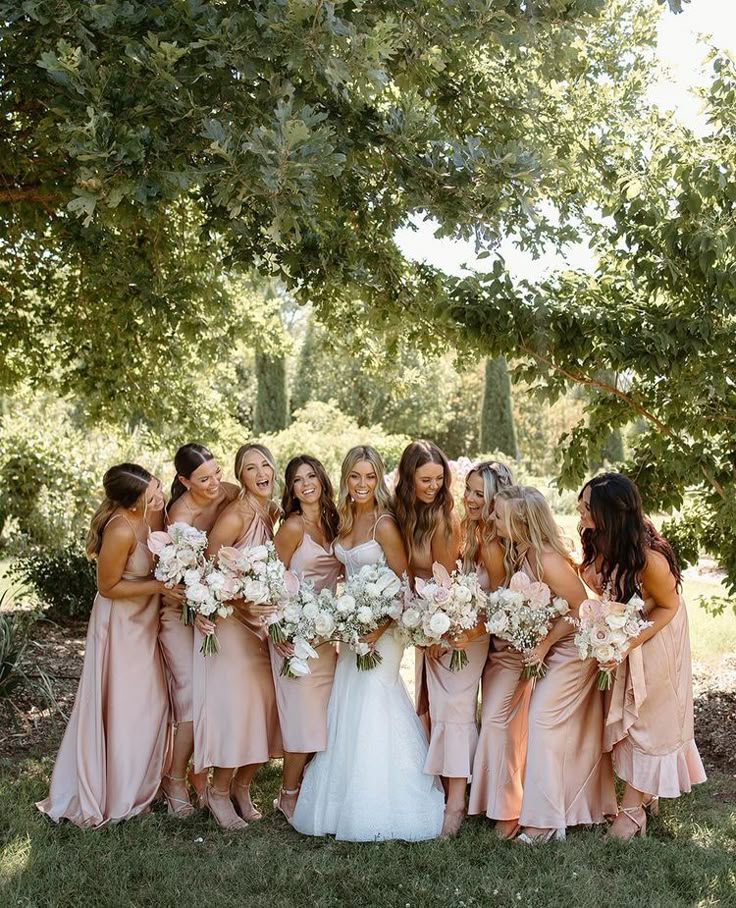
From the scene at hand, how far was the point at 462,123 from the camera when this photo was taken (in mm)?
6828

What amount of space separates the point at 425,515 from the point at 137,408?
5.78 m

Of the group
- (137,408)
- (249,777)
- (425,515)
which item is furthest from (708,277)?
(137,408)

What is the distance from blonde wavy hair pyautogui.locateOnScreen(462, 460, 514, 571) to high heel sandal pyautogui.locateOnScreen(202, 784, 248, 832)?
1984 mm

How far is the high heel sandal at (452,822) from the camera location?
5.27m

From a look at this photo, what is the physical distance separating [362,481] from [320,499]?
1.17ft

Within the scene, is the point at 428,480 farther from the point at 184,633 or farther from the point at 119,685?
the point at 119,685

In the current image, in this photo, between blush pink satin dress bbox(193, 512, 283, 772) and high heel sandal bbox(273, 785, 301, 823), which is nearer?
blush pink satin dress bbox(193, 512, 283, 772)

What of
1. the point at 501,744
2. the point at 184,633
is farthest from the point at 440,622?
the point at 184,633

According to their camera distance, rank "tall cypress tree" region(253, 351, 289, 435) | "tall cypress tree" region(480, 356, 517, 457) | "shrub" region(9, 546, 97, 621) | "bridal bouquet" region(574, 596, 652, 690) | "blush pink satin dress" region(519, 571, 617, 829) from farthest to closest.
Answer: "tall cypress tree" region(253, 351, 289, 435) → "tall cypress tree" region(480, 356, 517, 457) → "shrub" region(9, 546, 97, 621) → "blush pink satin dress" region(519, 571, 617, 829) → "bridal bouquet" region(574, 596, 652, 690)

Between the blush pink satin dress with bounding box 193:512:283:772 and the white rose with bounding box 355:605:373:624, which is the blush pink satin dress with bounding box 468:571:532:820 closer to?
the white rose with bounding box 355:605:373:624

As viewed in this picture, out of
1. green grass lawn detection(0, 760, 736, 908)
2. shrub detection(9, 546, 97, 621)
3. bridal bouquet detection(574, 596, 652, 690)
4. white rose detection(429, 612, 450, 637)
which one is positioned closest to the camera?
green grass lawn detection(0, 760, 736, 908)

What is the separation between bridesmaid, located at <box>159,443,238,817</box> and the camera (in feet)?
18.4

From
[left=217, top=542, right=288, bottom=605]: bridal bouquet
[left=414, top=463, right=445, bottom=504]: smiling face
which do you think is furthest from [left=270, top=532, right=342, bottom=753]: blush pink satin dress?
[left=414, top=463, right=445, bottom=504]: smiling face

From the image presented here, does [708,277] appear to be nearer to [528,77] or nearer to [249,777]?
[528,77]
